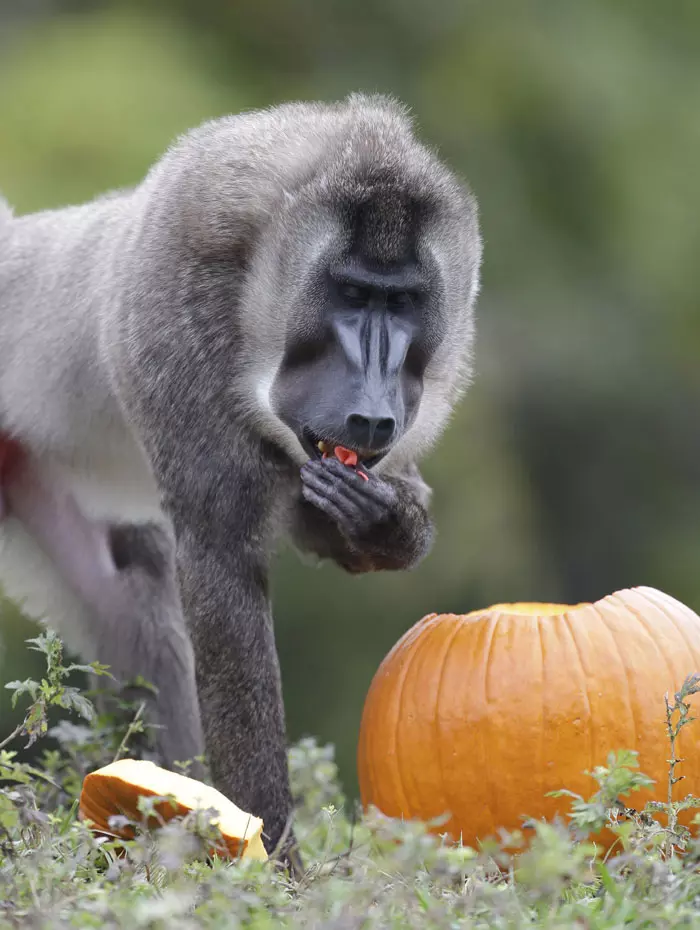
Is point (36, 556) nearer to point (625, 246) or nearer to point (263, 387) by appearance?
point (263, 387)

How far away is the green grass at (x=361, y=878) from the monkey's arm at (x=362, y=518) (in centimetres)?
87

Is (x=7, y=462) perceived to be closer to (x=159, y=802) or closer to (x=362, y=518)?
(x=362, y=518)

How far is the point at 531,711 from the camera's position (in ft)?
13.1

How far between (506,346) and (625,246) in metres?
1.33

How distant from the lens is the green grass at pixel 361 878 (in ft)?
8.96

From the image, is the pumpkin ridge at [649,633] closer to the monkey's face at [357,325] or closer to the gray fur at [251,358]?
the gray fur at [251,358]

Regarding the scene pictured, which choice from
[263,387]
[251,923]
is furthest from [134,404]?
[251,923]

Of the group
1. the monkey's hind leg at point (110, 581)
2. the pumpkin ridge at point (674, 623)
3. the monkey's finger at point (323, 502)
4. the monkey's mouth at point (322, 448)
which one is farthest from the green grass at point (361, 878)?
the monkey's hind leg at point (110, 581)

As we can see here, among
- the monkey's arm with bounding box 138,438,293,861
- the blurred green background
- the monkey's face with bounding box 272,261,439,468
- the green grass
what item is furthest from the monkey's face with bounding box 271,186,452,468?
the blurred green background

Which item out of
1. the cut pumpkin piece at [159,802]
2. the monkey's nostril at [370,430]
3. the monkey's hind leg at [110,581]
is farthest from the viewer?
the monkey's hind leg at [110,581]

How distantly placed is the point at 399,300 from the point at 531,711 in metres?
1.23

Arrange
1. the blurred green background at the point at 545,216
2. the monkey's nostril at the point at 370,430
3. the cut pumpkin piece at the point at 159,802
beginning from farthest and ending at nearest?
1. the blurred green background at the point at 545,216
2. the monkey's nostril at the point at 370,430
3. the cut pumpkin piece at the point at 159,802

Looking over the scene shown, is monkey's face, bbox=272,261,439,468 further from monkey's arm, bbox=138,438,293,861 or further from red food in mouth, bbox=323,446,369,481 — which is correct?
monkey's arm, bbox=138,438,293,861

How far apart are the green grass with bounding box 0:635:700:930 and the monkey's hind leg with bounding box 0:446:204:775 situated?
1.58 m
